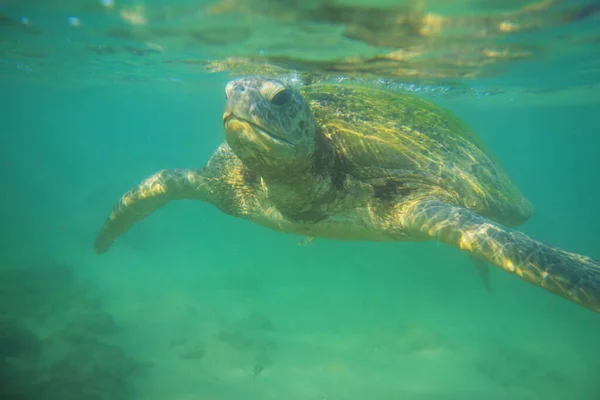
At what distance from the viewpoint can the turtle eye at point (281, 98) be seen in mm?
3709

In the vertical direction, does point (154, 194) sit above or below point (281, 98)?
above

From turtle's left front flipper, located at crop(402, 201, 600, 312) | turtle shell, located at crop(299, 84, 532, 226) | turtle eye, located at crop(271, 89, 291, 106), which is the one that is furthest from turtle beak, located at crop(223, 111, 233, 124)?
turtle's left front flipper, located at crop(402, 201, 600, 312)

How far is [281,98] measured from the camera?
3750mm

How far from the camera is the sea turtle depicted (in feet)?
12.0

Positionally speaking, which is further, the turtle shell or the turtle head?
the turtle shell

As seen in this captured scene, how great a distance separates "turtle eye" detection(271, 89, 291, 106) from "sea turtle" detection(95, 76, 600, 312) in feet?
0.04

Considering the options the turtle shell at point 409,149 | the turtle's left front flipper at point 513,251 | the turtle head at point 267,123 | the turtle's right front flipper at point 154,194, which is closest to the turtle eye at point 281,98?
the turtle head at point 267,123

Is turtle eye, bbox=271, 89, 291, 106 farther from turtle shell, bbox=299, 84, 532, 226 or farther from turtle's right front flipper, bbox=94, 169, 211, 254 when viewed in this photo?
turtle's right front flipper, bbox=94, 169, 211, 254

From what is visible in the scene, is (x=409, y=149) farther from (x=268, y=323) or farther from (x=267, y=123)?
(x=268, y=323)

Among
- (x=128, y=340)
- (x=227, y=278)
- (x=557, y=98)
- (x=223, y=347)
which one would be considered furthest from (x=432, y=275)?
(x=128, y=340)

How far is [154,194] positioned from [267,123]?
411 centimetres

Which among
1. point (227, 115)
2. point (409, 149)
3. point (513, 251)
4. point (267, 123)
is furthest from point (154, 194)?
point (513, 251)

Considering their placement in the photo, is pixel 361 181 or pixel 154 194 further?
pixel 154 194

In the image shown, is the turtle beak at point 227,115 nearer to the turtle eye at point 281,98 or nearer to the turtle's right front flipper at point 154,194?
the turtle eye at point 281,98
